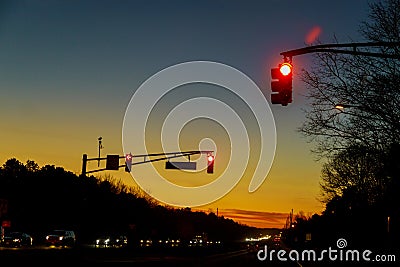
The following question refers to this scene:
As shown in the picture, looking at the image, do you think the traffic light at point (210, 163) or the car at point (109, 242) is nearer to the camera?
the traffic light at point (210, 163)

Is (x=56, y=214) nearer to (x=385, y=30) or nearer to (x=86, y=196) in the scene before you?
(x=86, y=196)

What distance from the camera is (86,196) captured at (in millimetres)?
50000

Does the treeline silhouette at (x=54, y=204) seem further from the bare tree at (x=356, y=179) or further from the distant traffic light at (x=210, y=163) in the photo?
the distant traffic light at (x=210, y=163)

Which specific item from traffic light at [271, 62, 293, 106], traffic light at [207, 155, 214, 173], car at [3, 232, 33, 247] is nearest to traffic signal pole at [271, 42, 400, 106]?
traffic light at [271, 62, 293, 106]

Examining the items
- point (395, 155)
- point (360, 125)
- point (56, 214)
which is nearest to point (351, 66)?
point (360, 125)

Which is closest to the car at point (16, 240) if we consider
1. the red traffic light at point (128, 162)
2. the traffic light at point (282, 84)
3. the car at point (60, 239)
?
A: the car at point (60, 239)

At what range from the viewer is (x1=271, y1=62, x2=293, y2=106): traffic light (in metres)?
17.8

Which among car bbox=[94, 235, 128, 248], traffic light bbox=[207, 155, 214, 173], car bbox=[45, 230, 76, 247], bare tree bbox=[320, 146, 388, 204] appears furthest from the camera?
car bbox=[94, 235, 128, 248]

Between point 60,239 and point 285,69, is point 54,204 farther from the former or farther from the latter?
point 285,69

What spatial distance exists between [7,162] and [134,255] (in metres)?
80.3

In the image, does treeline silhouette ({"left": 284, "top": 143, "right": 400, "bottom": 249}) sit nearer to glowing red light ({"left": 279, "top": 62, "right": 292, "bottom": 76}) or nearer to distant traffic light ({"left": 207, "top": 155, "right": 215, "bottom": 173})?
distant traffic light ({"left": 207, "top": 155, "right": 215, "bottom": 173})

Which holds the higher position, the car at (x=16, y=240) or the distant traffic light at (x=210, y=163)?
the distant traffic light at (x=210, y=163)

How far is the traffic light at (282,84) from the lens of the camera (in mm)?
17828

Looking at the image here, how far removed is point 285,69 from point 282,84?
1.49ft
